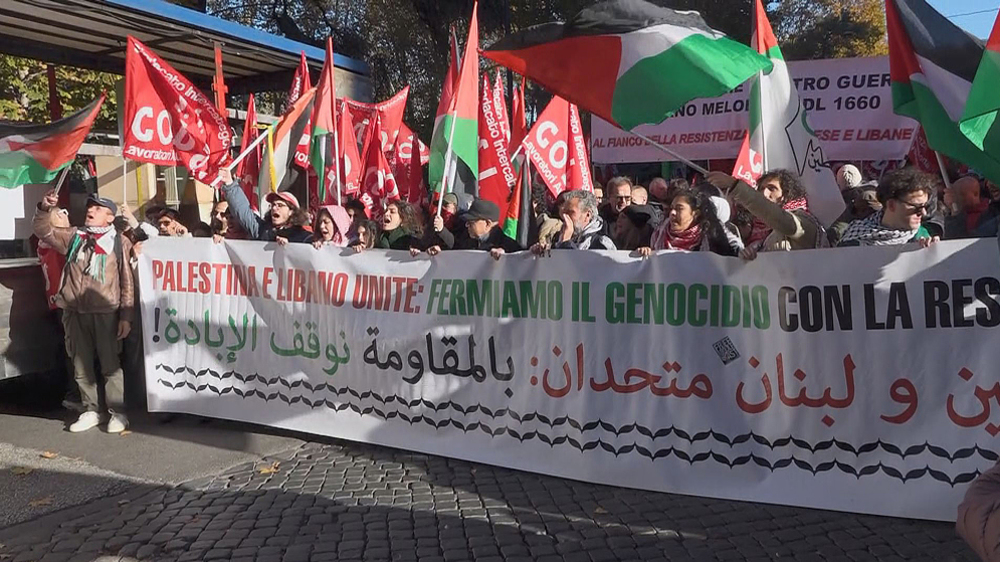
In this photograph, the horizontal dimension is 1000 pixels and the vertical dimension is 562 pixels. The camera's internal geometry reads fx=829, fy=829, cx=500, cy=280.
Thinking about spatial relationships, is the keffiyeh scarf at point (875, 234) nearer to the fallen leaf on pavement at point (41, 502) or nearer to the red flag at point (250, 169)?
the fallen leaf on pavement at point (41, 502)

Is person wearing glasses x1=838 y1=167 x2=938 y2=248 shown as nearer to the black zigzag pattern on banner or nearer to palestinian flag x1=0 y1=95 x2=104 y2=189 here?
the black zigzag pattern on banner

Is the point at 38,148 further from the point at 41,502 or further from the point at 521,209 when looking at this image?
the point at 521,209

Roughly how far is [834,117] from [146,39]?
23.9ft

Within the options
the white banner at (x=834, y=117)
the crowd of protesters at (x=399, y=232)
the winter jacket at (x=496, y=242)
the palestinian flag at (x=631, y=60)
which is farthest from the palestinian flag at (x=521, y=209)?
the white banner at (x=834, y=117)

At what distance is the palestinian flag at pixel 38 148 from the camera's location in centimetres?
617

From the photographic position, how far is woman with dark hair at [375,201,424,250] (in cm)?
609

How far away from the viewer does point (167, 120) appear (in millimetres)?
6504

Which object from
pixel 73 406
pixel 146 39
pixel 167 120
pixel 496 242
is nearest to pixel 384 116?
pixel 146 39

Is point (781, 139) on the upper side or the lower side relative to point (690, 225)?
upper

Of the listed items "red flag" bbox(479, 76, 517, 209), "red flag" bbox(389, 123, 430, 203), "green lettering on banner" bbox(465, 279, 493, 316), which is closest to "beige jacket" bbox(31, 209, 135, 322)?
"green lettering on banner" bbox(465, 279, 493, 316)

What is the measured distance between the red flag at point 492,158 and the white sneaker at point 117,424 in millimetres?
3277

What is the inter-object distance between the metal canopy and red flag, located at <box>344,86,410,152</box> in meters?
0.60

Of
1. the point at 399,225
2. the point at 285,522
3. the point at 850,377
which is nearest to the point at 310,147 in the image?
the point at 399,225

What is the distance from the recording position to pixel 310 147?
7.57m
